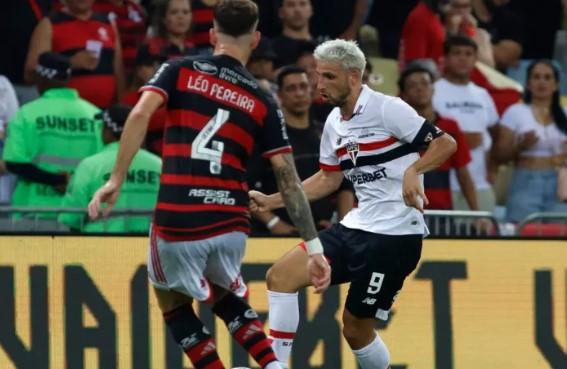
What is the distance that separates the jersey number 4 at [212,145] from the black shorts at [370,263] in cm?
147

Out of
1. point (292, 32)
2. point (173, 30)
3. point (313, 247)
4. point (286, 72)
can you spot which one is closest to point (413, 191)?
point (313, 247)

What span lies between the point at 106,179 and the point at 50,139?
95 cm

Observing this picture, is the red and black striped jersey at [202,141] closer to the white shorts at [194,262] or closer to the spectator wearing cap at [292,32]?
the white shorts at [194,262]

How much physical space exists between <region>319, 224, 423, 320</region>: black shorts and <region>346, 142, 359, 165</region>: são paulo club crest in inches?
18.8

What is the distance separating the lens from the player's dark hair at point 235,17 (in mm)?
9258

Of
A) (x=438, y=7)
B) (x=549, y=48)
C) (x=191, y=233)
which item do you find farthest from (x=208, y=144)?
(x=549, y=48)

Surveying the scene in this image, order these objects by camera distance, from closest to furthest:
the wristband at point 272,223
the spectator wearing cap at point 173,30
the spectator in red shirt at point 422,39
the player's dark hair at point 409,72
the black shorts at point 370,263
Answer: the black shorts at point 370,263, the wristband at point 272,223, the player's dark hair at point 409,72, the spectator wearing cap at point 173,30, the spectator in red shirt at point 422,39

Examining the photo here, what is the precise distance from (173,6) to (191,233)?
19.8 feet

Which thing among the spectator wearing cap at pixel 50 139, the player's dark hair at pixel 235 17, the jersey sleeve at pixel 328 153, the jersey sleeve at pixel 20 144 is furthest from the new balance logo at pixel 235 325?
the jersey sleeve at pixel 20 144

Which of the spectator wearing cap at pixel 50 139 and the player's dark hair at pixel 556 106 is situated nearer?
the spectator wearing cap at pixel 50 139

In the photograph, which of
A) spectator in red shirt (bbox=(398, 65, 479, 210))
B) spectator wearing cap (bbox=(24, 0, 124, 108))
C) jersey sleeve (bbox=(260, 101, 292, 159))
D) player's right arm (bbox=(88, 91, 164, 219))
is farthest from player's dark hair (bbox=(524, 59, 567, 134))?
player's right arm (bbox=(88, 91, 164, 219))

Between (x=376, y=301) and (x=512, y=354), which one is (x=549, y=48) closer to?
(x=512, y=354)

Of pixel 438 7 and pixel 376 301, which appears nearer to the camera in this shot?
pixel 376 301

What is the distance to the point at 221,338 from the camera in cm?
1202
